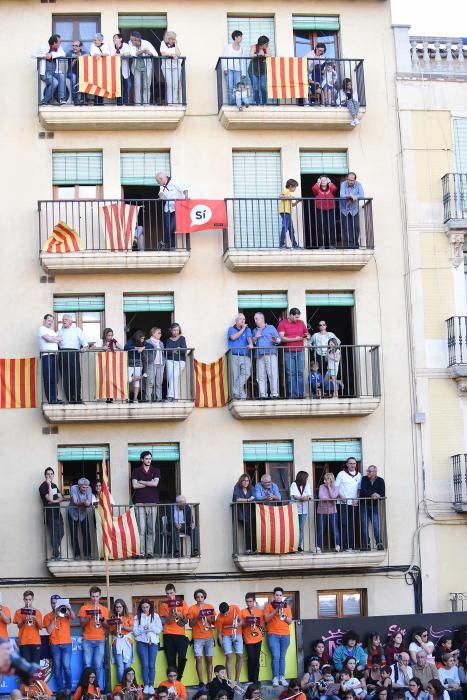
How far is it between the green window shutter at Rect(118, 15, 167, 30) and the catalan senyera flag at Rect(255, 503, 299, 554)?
37.9 ft

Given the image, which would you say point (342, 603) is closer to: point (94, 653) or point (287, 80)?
point (94, 653)

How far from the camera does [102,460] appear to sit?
30.5m

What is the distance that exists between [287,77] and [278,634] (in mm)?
12489

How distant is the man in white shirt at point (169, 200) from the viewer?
3089cm

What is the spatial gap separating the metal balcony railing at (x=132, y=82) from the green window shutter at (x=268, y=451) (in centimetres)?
786

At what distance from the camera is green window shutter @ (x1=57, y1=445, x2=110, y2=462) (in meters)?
30.4

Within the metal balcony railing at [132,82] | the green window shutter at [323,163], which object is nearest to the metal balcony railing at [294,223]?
the green window shutter at [323,163]

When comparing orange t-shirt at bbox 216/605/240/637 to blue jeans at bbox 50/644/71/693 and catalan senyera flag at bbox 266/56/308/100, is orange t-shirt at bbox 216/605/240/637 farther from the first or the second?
catalan senyera flag at bbox 266/56/308/100

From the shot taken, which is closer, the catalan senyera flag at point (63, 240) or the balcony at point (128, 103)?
the catalan senyera flag at point (63, 240)

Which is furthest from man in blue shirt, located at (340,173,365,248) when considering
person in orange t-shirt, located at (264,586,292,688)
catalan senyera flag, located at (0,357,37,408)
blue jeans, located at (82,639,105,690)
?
blue jeans, located at (82,639,105,690)

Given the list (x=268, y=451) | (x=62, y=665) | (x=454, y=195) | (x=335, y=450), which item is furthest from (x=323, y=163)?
(x=62, y=665)

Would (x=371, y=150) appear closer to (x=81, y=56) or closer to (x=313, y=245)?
(x=313, y=245)

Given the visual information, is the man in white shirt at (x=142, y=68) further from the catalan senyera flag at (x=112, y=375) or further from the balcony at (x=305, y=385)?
the balcony at (x=305, y=385)

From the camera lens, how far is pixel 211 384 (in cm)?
3075
